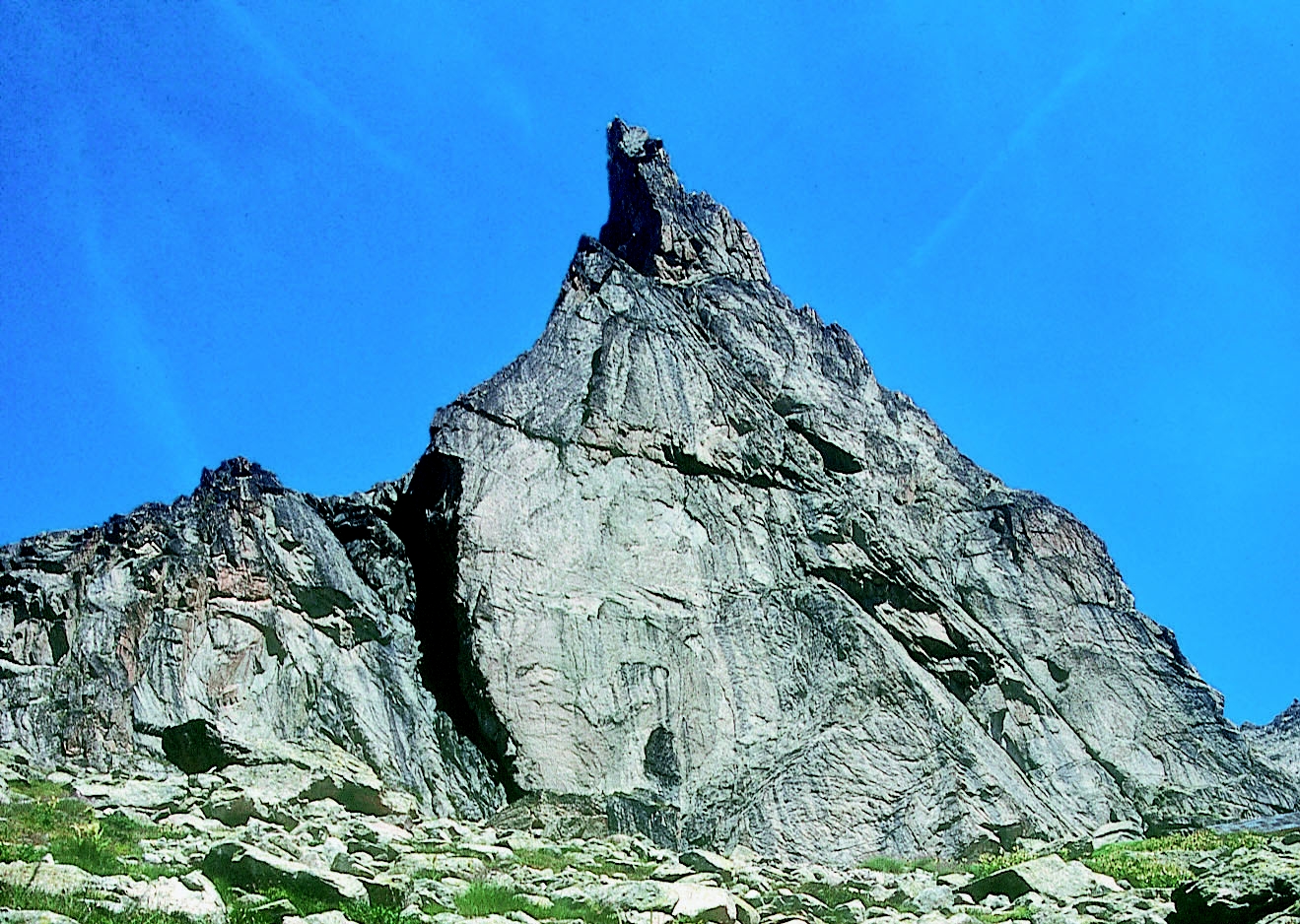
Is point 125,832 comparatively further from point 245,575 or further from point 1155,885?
point 245,575

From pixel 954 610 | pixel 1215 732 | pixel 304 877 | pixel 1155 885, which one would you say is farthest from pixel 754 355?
pixel 304 877

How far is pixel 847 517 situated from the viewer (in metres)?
48.6

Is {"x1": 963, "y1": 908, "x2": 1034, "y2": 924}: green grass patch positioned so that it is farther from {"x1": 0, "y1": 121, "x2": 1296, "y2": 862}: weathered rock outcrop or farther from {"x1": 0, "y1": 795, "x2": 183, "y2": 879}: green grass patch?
{"x1": 0, "y1": 121, "x2": 1296, "y2": 862}: weathered rock outcrop

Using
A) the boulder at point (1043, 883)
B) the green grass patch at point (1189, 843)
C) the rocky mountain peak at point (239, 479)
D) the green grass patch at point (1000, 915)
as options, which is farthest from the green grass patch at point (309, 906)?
the rocky mountain peak at point (239, 479)

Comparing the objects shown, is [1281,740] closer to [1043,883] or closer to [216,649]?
[1043,883]

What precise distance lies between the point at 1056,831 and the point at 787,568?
12888 mm

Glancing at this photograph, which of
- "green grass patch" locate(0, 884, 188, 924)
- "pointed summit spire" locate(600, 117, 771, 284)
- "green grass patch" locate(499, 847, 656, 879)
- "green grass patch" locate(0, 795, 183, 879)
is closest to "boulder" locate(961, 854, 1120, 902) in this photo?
"green grass patch" locate(499, 847, 656, 879)

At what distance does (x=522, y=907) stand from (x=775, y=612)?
1078 inches

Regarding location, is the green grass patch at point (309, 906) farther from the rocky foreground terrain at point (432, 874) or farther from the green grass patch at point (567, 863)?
the green grass patch at point (567, 863)

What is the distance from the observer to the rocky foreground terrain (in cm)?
1442

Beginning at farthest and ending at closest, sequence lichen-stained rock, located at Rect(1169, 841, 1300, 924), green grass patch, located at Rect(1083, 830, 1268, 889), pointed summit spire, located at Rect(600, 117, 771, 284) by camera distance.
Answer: pointed summit spire, located at Rect(600, 117, 771, 284) < green grass patch, located at Rect(1083, 830, 1268, 889) < lichen-stained rock, located at Rect(1169, 841, 1300, 924)

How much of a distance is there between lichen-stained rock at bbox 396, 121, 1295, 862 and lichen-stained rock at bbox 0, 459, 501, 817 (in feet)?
7.97

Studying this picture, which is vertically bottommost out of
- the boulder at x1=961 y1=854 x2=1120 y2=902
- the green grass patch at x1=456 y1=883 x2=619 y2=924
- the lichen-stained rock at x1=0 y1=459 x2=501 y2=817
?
the green grass patch at x1=456 y1=883 x2=619 y2=924

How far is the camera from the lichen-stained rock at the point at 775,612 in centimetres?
3884
